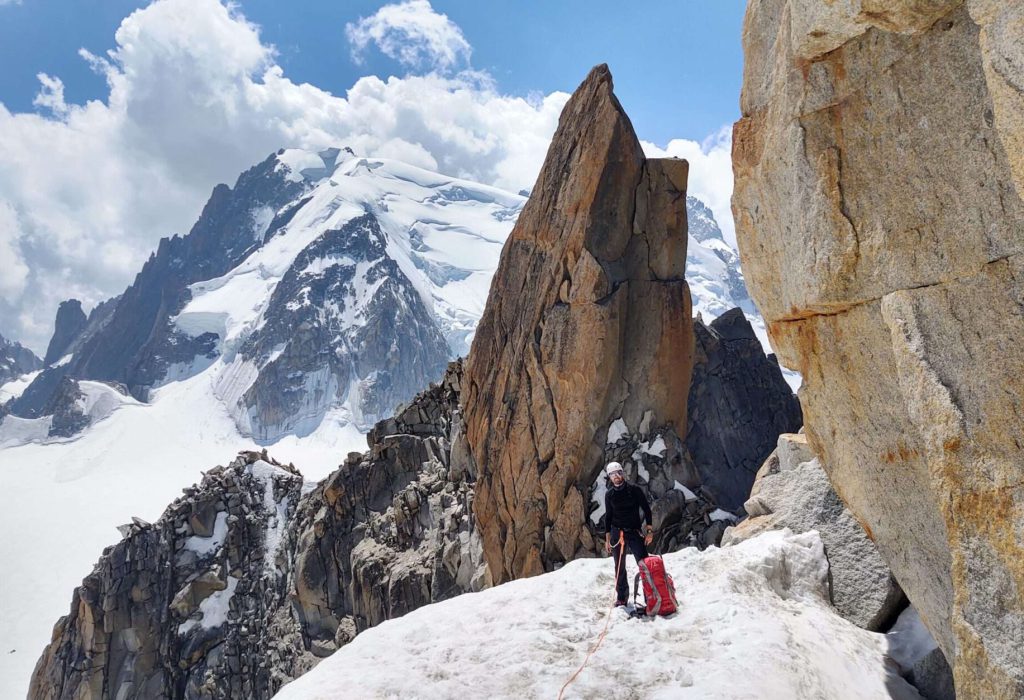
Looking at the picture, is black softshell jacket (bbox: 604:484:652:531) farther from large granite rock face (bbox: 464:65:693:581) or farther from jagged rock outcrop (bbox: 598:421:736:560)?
large granite rock face (bbox: 464:65:693:581)

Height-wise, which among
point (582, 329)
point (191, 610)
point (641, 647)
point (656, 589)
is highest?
point (582, 329)

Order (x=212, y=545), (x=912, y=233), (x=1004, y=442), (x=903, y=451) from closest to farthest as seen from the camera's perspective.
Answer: (x=1004, y=442) → (x=912, y=233) → (x=903, y=451) → (x=212, y=545)

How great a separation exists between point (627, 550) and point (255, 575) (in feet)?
179

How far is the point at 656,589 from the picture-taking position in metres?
9.79

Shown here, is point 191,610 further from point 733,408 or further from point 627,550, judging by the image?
point 627,550

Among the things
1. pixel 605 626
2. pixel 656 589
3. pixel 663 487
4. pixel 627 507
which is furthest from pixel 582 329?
pixel 605 626

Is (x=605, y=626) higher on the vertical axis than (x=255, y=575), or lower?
lower

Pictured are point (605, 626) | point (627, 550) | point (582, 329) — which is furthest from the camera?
point (582, 329)

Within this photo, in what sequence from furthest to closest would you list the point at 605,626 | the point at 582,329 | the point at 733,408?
the point at 733,408 < the point at 582,329 < the point at 605,626

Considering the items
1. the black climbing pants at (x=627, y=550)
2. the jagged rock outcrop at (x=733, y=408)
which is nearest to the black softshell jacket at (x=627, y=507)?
the black climbing pants at (x=627, y=550)

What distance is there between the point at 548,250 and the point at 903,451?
68.6 ft

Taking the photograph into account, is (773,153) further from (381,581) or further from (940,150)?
(381,581)

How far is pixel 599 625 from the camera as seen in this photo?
9.59m

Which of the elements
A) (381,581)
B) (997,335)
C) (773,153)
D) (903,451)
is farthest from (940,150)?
(381,581)
